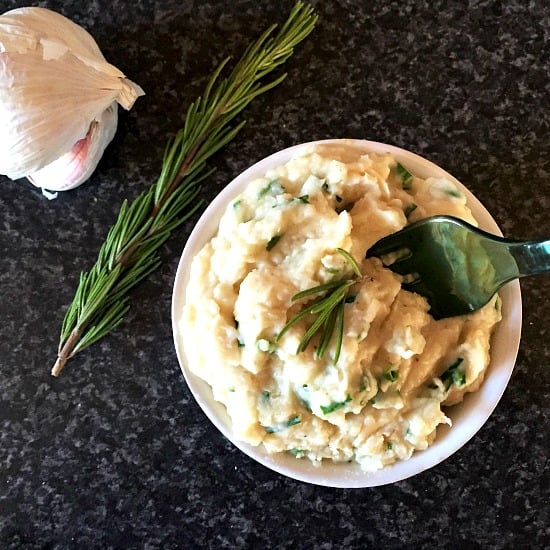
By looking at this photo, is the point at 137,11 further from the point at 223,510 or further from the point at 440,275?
the point at 223,510

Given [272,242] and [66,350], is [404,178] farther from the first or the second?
[66,350]

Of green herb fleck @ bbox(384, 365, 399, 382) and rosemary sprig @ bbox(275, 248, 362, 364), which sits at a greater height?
rosemary sprig @ bbox(275, 248, 362, 364)

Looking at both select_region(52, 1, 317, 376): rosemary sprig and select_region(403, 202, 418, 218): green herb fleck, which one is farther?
select_region(52, 1, 317, 376): rosemary sprig

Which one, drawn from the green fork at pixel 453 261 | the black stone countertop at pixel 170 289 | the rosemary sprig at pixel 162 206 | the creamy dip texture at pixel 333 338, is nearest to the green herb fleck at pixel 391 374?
the creamy dip texture at pixel 333 338

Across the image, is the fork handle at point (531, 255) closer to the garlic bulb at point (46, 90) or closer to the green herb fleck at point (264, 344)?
the green herb fleck at point (264, 344)

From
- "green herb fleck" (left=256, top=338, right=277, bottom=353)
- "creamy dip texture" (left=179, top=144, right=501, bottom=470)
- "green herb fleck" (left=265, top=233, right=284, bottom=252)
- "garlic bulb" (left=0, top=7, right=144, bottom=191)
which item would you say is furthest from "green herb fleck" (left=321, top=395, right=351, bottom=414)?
"garlic bulb" (left=0, top=7, right=144, bottom=191)

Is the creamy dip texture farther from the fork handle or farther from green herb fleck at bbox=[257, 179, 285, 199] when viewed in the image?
the fork handle
